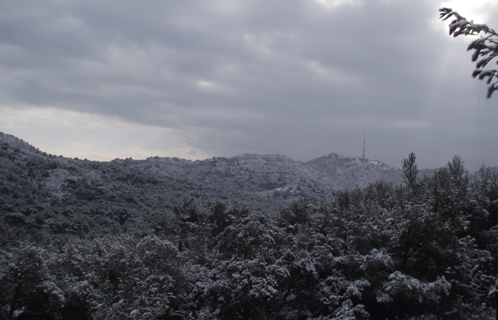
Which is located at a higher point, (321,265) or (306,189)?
(306,189)

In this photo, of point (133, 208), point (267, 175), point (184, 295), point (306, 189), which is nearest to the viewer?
point (184, 295)

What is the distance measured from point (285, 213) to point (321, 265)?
1087 inches

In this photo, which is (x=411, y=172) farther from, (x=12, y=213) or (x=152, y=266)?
(x=12, y=213)

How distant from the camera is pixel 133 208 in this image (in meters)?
77.1

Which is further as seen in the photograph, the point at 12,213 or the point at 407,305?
the point at 12,213

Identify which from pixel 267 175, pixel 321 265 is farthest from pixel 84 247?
pixel 267 175

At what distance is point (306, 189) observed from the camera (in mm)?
176125

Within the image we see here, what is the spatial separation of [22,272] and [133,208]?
61.3 metres

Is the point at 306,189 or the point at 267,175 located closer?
the point at 306,189

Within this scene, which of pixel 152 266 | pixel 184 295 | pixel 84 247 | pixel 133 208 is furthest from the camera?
pixel 133 208

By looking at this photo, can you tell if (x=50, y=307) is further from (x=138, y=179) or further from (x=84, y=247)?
(x=138, y=179)

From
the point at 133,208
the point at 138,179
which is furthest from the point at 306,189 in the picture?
the point at 133,208

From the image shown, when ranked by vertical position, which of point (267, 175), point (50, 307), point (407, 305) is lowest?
point (50, 307)

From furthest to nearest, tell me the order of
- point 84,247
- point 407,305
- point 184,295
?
point 84,247
point 184,295
point 407,305
